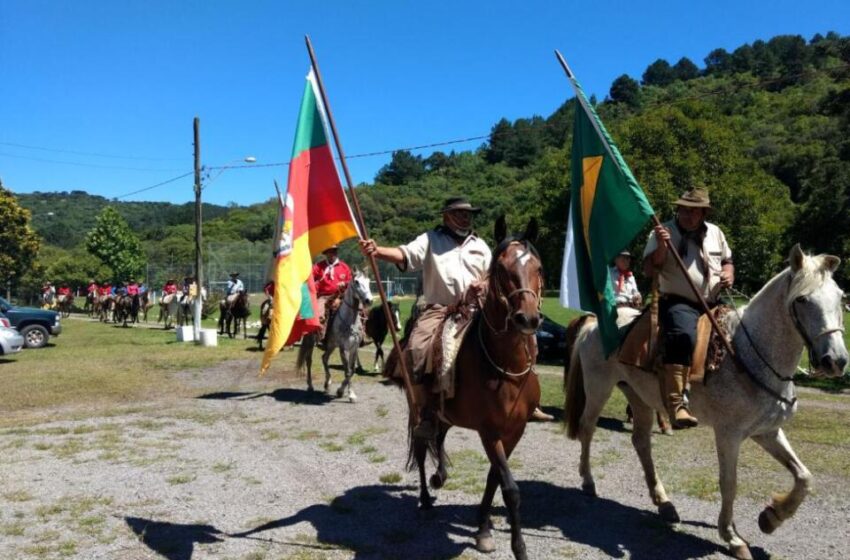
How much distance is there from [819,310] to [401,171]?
11001 cm

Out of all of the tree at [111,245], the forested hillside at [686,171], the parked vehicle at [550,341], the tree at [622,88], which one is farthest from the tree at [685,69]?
the parked vehicle at [550,341]

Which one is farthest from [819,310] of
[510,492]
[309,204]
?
[309,204]

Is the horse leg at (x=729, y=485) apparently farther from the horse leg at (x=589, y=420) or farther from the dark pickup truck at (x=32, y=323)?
the dark pickup truck at (x=32, y=323)

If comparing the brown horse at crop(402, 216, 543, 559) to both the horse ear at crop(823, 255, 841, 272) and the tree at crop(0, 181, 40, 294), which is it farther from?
the tree at crop(0, 181, 40, 294)

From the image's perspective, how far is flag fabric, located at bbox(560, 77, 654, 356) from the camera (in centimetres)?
536

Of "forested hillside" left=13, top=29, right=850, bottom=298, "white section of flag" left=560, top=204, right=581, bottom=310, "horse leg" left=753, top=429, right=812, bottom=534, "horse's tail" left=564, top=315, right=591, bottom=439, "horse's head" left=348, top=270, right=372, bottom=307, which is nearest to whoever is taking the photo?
"horse leg" left=753, top=429, right=812, bottom=534

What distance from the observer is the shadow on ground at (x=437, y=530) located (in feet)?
16.3

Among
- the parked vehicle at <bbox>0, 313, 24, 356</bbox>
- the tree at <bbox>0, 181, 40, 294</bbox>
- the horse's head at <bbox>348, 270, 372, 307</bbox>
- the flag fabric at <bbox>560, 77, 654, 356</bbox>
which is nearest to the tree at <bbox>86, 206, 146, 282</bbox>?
the tree at <bbox>0, 181, 40, 294</bbox>

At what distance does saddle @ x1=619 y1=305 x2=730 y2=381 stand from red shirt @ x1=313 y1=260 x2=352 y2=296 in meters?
7.69

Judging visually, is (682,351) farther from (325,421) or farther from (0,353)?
(0,353)

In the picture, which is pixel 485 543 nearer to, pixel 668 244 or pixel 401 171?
pixel 668 244

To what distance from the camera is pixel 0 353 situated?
17734mm

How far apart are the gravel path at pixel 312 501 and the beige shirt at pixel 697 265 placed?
206 cm

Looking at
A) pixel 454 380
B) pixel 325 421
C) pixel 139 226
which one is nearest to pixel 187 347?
pixel 325 421
